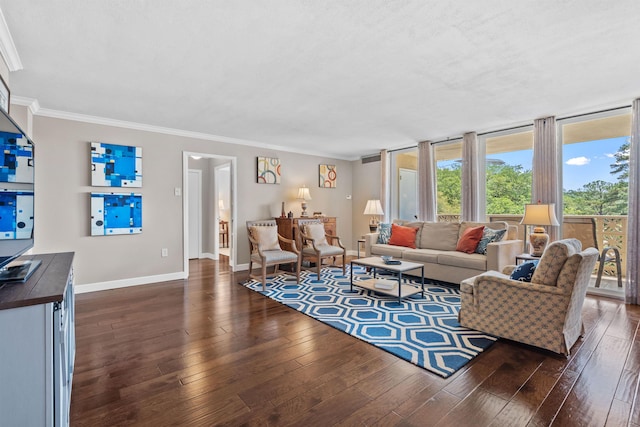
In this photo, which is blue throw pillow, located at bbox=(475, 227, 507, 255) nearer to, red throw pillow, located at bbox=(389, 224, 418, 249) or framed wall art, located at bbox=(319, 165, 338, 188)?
red throw pillow, located at bbox=(389, 224, 418, 249)

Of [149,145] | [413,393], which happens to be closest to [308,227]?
[149,145]

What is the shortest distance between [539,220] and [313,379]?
134 inches

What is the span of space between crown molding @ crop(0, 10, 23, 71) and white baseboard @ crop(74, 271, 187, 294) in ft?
9.05

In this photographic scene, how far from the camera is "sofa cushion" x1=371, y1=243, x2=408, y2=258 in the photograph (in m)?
5.01

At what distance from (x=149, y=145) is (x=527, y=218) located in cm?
536

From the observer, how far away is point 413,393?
193 centimetres

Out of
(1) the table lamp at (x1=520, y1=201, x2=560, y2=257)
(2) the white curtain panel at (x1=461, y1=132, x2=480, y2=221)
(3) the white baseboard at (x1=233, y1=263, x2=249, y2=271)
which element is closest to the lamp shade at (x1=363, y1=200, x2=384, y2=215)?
(2) the white curtain panel at (x1=461, y1=132, x2=480, y2=221)

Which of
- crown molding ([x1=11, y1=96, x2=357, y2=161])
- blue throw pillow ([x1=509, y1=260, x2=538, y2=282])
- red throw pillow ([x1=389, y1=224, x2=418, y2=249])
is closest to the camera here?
blue throw pillow ([x1=509, y1=260, x2=538, y2=282])

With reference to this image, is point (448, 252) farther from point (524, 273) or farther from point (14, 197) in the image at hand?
point (14, 197)

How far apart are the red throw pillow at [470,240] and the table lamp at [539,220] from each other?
61cm

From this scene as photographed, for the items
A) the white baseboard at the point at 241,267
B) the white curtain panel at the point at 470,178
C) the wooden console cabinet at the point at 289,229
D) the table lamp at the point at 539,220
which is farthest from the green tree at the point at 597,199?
the white baseboard at the point at 241,267

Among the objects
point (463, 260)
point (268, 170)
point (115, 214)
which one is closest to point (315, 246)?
point (268, 170)

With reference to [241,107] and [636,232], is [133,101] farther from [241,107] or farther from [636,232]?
[636,232]

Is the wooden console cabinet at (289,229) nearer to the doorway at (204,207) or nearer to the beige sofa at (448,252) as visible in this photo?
the beige sofa at (448,252)
